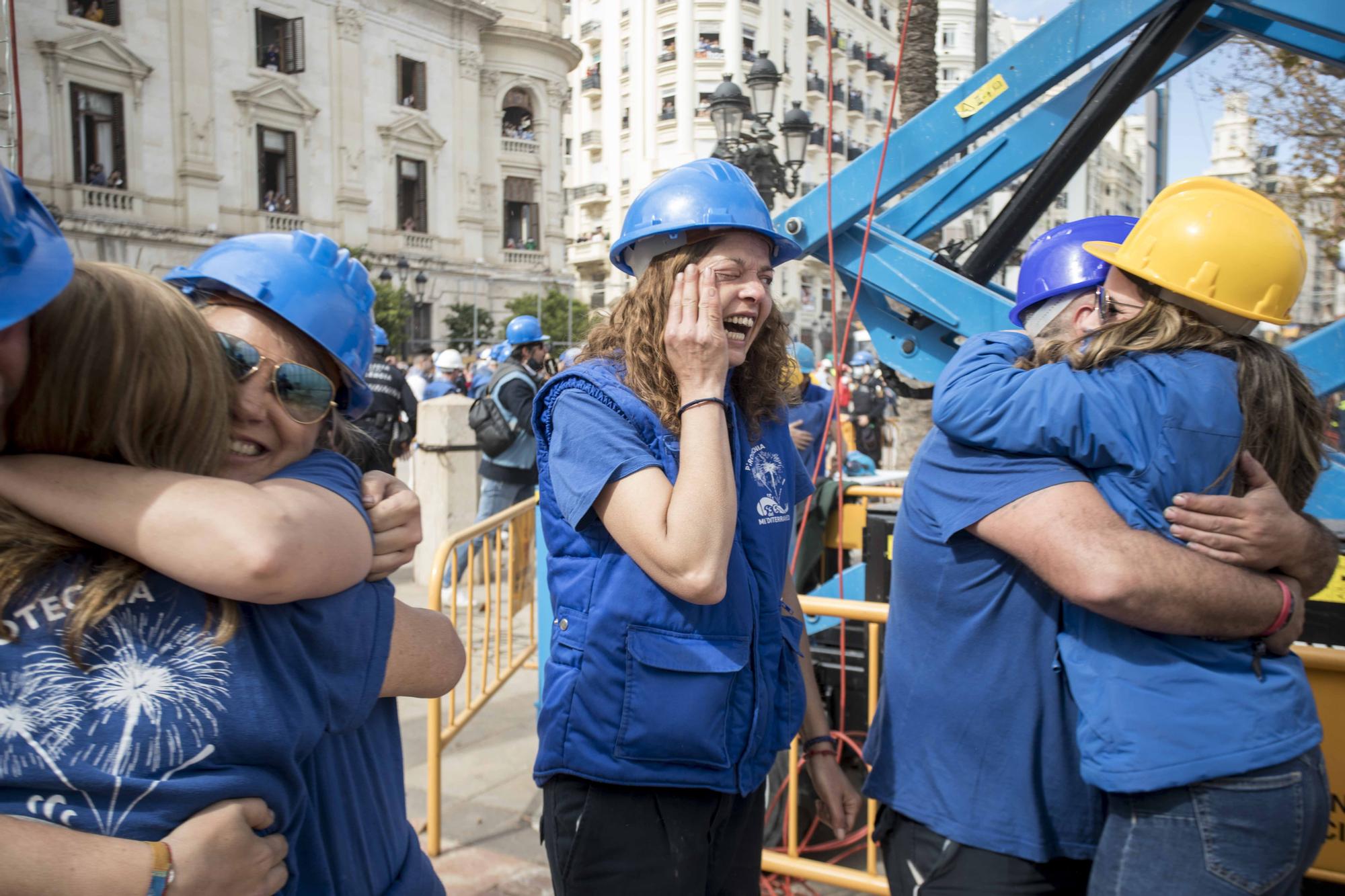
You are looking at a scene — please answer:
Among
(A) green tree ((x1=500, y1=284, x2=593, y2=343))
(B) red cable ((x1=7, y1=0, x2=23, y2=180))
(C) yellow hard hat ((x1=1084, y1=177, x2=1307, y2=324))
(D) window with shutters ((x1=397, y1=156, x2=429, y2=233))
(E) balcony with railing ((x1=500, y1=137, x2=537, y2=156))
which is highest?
(E) balcony with railing ((x1=500, y1=137, x2=537, y2=156))

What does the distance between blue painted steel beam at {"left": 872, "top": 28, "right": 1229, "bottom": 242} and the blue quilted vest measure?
2.33 metres

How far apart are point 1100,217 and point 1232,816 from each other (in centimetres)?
122

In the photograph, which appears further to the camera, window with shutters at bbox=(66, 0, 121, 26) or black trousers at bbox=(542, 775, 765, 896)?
window with shutters at bbox=(66, 0, 121, 26)

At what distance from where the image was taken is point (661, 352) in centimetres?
189

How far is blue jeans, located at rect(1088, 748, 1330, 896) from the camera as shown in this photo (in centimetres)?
153

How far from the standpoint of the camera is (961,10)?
139 feet

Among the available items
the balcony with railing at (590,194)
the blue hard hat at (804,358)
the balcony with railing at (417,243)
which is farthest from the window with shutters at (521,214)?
the blue hard hat at (804,358)

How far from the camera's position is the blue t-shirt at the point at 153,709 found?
3.30ft

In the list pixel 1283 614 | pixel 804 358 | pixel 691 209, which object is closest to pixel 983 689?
pixel 1283 614

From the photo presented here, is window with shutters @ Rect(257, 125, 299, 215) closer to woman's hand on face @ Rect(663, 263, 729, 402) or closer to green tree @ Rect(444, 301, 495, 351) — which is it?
green tree @ Rect(444, 301, 495, 351)

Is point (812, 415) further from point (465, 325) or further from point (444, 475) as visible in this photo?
point (465, 325)

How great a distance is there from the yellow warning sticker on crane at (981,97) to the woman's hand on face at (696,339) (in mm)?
2363

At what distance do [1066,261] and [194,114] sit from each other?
3698 cm

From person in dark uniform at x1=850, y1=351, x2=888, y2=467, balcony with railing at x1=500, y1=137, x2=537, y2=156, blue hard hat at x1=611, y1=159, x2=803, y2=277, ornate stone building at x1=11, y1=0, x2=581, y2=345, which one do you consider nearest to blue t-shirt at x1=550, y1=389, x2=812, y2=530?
blue hard hat at x1=611, y1=159, x2=803, y2=277
